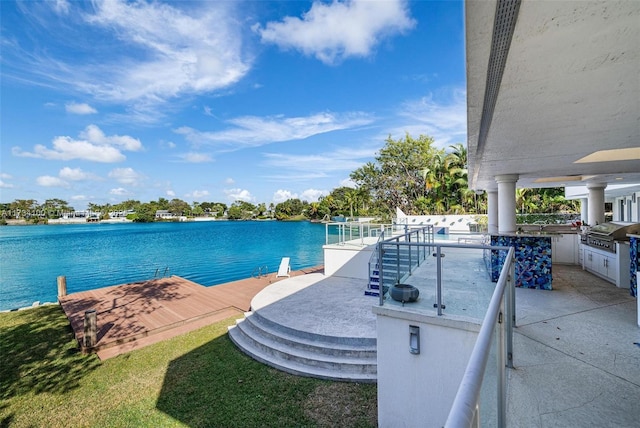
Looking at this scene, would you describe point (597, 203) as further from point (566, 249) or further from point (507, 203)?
point (507, 203)

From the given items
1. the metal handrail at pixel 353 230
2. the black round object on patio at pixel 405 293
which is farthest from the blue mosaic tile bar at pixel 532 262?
the metal handrail at pixel 353 230

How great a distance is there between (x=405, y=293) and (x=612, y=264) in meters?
5.95

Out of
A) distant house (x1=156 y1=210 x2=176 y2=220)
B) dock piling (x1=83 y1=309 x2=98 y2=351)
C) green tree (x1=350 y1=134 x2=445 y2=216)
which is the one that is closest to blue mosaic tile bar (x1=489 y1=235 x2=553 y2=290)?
dock piling (x1=83 y1=309 x2=98 y2=351)

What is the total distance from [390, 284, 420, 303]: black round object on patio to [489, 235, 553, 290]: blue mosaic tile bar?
8.86 ft

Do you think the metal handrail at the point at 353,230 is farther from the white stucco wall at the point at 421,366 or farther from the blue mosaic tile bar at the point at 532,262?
the white stucco wall at the point at 421,366

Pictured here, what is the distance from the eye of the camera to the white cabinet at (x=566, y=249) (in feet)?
30.0

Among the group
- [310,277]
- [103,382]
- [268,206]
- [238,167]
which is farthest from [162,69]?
[268,206]

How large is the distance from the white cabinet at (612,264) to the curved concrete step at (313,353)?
5.60 meters

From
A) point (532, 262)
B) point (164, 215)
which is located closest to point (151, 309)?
point (532, 262)

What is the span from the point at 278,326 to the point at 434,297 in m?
4.56

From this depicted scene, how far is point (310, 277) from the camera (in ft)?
41.9

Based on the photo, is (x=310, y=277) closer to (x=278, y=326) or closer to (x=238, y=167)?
(x=278, y=326)

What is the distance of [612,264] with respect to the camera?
6.66 meters

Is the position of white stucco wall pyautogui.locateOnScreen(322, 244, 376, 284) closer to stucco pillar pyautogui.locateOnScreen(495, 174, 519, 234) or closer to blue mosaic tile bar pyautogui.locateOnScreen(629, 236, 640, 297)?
stucco pillar pyautogui.locateOnScreen(495, 174, 519, 234)
